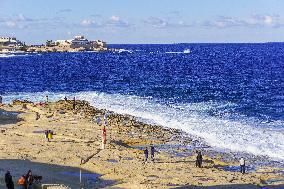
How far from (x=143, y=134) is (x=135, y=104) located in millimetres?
21171

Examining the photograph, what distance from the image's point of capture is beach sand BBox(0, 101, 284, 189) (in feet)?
89.5

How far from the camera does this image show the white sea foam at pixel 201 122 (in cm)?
3769

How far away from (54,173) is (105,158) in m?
4.73

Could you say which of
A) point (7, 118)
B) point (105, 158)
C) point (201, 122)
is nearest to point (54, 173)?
point (105, 158)

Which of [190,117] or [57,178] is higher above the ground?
[190,117]

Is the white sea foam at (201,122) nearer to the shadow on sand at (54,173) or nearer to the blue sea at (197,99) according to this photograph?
the blue sea at (197,99)

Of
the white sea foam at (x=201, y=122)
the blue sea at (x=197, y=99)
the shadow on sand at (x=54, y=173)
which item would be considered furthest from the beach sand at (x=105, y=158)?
the blue sea at (x=197, y=99)

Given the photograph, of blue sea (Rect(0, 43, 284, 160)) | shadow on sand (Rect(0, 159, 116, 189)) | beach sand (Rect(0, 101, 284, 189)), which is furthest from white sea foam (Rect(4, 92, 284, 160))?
shadow on sand (Rect(0, 159, 116, 189))

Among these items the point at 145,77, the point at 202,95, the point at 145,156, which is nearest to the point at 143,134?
the point at 145,156

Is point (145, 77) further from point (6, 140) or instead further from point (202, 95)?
point (6, 140)

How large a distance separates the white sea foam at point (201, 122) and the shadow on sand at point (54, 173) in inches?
480

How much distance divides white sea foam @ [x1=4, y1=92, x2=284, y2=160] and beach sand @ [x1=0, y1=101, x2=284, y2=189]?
2.68m

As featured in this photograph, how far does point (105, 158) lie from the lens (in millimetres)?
32656

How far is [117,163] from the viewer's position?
3131 centimetres
